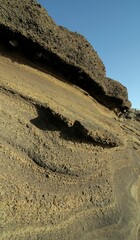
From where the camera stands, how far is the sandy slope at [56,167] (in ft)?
9.32

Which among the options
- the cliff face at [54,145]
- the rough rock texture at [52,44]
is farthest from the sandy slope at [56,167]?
the rough rock texture at [52,44]

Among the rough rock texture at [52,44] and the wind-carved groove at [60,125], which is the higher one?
the rough rock texture at [52,44]

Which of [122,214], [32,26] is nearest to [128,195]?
[122,214]

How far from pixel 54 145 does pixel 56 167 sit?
0.18 metres

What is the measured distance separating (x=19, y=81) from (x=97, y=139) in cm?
83

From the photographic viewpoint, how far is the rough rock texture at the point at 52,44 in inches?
128

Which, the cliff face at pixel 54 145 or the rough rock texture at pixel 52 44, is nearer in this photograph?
the cliff face at pixel 54 145

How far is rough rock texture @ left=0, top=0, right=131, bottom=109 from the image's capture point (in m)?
3.26

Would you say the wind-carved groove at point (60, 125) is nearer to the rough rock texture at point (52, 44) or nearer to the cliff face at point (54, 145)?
the cliff face at point (54, 145)

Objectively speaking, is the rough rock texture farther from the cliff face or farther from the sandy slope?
the sandy slope

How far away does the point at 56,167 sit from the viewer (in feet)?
10.5

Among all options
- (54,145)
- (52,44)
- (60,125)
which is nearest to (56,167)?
(54,145)

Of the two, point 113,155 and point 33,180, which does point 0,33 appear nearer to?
point 33,180

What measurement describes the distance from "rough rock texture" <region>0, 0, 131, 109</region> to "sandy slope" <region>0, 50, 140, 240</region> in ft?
0.44
